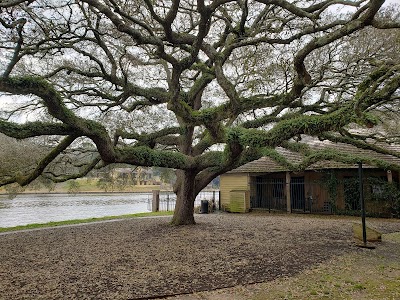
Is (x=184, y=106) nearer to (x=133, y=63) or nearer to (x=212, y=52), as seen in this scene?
(x=212, y=52)

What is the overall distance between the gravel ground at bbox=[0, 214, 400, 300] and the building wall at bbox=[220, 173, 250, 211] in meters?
8.01

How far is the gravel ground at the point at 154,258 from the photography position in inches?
189

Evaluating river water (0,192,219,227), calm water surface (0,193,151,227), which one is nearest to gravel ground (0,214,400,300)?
calm water surface (0,193,151,227)

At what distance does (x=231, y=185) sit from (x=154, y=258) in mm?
13088

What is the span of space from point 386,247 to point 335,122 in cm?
414

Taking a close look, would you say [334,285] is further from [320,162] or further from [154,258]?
[320,162]

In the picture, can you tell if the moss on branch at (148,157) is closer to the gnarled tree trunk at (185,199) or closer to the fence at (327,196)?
the gnarled tree trunk at (185,199)

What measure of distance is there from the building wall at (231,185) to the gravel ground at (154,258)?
801 centimetres

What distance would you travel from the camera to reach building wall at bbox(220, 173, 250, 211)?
61.5 feet

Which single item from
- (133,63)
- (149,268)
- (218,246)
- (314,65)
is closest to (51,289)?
(149,268)

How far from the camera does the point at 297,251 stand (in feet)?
23.1

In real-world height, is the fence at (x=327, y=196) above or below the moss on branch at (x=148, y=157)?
below

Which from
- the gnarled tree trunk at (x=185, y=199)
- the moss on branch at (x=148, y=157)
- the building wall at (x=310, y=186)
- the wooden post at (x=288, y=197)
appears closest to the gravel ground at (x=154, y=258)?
the gnarled tree trunk at (x=185, y=199)

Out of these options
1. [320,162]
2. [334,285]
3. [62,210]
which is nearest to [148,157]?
[334,285]
